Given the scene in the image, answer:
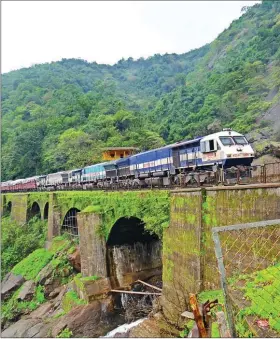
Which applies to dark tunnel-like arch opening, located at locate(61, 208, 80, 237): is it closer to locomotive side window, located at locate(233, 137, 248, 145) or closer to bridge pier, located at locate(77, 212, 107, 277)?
bridge pier, located at locate(77, 212, 107, 277)

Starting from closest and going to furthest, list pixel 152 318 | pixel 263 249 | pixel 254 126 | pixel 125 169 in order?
pixel 263 249 → pixel 152 318 → pixel 125 169 → pixel 254 126

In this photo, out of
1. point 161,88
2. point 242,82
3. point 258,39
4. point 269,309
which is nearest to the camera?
point 269,309

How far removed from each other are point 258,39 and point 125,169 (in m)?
68.8

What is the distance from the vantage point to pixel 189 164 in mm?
21812

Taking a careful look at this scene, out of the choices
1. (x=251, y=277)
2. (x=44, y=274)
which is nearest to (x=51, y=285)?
(x=44, y=274)

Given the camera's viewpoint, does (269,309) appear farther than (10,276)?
No

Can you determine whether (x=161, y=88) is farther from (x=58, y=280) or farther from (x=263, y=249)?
(x=263, y=249)

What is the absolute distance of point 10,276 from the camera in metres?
29.8

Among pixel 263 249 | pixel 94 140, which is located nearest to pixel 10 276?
pixel 263 249

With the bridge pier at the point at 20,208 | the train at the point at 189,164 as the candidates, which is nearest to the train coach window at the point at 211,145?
the train at the point at 189,164

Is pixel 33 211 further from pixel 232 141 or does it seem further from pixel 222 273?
pixel 222 273

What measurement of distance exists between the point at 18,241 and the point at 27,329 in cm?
1557

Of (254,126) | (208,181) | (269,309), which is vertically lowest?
(269,309)

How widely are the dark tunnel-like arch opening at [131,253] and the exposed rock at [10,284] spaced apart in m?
9.80
